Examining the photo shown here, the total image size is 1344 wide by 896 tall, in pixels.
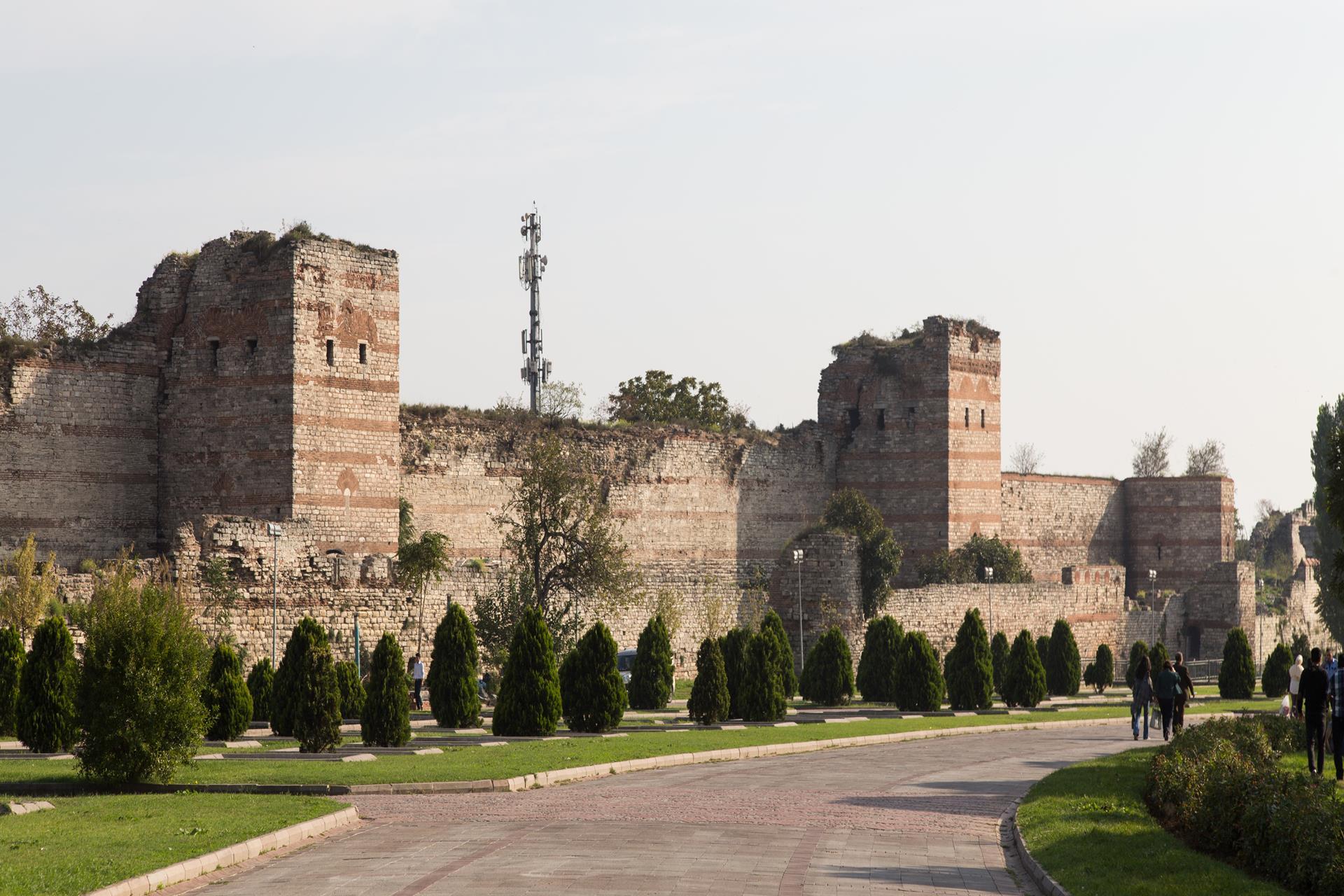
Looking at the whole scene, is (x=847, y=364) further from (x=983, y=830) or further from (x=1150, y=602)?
(x=983, y=830)

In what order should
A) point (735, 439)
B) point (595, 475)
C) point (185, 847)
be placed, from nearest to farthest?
point (185, 847)
point (595, 475)
point (735, 439)

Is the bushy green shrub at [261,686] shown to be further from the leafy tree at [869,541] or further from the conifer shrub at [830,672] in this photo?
the leafy tree at [869,541]

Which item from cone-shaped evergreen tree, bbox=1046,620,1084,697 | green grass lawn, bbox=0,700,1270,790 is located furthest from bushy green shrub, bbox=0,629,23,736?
cone-shaped evergreen tree, bbox=1046,620,1084,697

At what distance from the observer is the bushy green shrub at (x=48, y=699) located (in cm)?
2105

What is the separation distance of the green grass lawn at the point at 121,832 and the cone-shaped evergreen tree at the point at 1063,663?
26.0 m

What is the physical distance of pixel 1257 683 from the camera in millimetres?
47812

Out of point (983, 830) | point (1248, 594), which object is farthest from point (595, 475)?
point (983, 830)

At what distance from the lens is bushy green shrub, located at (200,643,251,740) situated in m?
23.0

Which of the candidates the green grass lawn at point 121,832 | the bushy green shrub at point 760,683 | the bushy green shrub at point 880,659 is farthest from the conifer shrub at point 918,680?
the green grass lawn at point 121,832

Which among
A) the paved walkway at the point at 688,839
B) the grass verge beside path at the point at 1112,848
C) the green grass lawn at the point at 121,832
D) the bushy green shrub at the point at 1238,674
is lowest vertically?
the paved walkway at the point at 688,839

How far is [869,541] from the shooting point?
1730 inches

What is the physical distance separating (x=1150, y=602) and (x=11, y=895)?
1859 inches

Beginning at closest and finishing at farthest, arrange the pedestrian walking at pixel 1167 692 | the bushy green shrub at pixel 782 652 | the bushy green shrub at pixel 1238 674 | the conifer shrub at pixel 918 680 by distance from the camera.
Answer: the pedestrian walking at pixel 1167 692
the bushy green shrub at pixel 782 652
the conifer shrub at pixel 918 680
the bushy green shrub at pixel 1238 674

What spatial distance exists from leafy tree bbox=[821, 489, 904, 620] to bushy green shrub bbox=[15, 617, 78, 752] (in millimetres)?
23285
